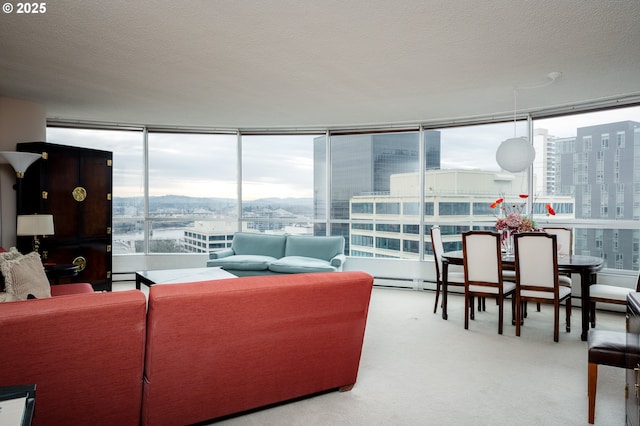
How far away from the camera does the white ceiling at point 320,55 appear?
105 inches

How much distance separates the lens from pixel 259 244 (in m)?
6.25

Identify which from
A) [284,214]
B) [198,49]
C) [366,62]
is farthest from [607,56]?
[284,214]

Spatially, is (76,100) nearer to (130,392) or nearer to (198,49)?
(198,49)

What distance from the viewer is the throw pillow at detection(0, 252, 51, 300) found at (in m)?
2.77

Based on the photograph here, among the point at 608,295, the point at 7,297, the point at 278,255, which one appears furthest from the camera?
the point at 278,255

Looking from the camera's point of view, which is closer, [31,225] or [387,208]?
[31,225]

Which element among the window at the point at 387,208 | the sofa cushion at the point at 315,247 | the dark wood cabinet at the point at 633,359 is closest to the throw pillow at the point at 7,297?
the dark wood cabinet at the point at 633,359

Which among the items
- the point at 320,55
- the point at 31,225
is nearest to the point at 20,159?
the point at 31,225

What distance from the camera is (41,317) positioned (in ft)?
5.45

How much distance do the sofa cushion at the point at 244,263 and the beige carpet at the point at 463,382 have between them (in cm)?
191

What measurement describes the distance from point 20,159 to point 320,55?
3.54 m

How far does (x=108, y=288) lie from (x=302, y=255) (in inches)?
104

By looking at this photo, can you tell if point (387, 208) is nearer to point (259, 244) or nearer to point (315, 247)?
point (315, 247)

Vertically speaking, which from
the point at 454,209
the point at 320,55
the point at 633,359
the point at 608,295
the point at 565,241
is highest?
the point at 320,55
